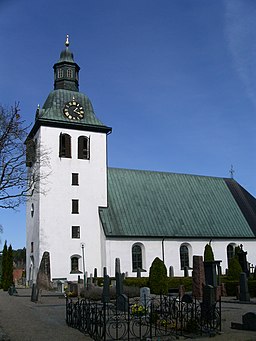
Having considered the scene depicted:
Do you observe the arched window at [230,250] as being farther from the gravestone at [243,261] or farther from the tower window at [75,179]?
the tower window at [75,179]

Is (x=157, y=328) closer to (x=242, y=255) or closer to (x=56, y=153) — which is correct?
(x=242, y=255)

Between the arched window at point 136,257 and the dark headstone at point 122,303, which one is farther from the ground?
the arched window at point 136,257

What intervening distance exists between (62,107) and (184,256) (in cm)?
1613

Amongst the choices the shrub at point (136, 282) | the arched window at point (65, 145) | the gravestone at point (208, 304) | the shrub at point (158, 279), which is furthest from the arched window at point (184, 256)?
the gravestone at point (208, 304)

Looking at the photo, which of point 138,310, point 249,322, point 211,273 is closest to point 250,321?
point 249,322

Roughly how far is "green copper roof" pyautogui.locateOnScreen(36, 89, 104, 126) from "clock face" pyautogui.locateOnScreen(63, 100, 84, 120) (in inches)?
11.8

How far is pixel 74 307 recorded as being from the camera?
11938mm

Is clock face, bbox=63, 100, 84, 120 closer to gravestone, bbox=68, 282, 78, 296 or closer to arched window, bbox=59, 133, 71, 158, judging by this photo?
arched window, bbox=59, 133, 71, 158

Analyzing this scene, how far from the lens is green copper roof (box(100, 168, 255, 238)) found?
32.8m

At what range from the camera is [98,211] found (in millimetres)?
32781

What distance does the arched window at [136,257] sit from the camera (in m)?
32.0

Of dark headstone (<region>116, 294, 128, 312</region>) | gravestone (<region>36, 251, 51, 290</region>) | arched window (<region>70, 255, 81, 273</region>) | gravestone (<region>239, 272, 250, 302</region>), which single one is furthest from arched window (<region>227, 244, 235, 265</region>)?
dark headstone (<region>116, 294, 128, 312</region>)

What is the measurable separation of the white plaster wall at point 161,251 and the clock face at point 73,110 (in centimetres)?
1074

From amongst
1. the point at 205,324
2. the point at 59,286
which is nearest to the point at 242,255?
the point at 59,286
